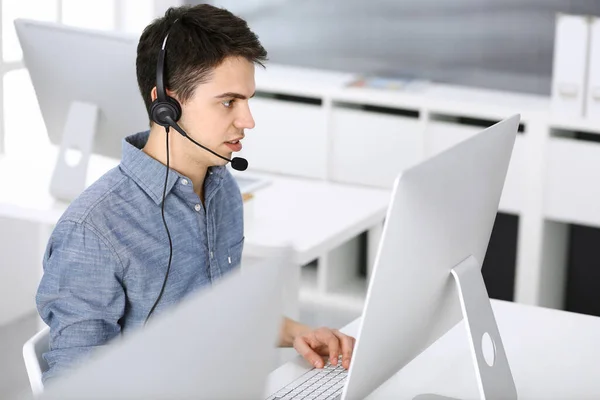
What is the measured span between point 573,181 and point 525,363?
6.37ft

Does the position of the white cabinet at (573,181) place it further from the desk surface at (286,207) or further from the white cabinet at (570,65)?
the desk surface at (286,207)

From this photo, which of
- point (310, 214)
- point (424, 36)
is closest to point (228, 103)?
point (310, 214)

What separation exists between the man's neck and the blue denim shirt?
42 millimetres

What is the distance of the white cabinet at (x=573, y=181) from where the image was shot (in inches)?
148

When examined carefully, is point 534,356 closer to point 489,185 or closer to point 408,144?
point 489,185

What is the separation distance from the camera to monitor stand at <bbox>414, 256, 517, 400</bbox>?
1.64 meters

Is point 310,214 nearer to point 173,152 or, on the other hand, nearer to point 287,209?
point 287,209

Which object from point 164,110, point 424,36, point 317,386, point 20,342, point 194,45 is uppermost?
point 424,36

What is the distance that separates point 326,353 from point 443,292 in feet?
1.16

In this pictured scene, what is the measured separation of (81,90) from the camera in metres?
2.96

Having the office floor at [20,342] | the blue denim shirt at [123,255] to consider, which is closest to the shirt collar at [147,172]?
the blue denim shirt at [123,255]

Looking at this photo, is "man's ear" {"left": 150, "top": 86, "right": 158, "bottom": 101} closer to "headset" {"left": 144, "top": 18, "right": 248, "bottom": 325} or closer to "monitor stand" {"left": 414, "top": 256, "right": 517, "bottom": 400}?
A: "headset" {"left": 144, "top": 18, "right": 248, "bottom": 325}

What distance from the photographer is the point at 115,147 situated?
119 inches

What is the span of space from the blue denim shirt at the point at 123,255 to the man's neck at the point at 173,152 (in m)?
0.04
